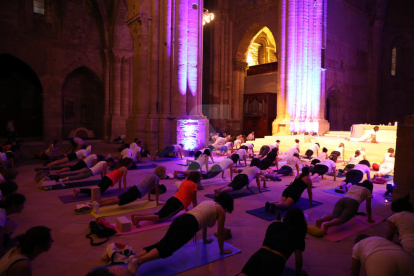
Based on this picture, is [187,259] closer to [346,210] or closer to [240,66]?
[346,210]

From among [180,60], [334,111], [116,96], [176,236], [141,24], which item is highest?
[141,24]

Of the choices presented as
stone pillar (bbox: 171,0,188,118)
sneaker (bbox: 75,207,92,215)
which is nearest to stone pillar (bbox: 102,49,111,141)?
stone pillar (bbox: 171,0,188,118)

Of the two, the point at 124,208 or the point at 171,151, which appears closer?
the point at 124,208

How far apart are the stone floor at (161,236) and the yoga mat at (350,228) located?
0.37 ft

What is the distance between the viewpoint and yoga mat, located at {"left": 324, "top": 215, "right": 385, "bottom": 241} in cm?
498

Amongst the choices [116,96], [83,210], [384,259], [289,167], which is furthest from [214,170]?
[116,96]

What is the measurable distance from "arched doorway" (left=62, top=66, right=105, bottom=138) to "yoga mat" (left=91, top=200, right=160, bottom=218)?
16.4 meters

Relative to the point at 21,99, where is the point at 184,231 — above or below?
below

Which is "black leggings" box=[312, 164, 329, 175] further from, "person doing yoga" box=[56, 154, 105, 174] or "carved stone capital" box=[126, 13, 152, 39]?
"carved stone capital" box=[126, 13, 152, 39]

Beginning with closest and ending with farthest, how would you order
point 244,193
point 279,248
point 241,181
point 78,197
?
point 279,248, point 78,197, point 241,181, point 244,193

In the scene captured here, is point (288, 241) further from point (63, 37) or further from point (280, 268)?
point (63, 37)

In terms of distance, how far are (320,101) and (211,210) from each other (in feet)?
59.5

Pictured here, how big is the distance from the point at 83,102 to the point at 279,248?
21.1 m

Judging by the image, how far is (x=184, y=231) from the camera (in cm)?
373
